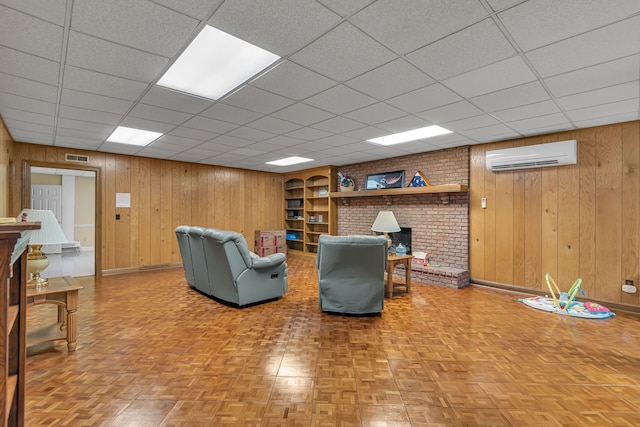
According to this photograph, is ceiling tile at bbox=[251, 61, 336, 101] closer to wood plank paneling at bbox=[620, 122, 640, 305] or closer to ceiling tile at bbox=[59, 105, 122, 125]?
ceiling tile at bbox=[59, 105, 122, 125]

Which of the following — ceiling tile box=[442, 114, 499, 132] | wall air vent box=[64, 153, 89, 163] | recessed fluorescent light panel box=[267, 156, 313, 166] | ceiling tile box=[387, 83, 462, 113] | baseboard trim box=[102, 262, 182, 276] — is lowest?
baseboard trim box=[102, 262, 182, 276]

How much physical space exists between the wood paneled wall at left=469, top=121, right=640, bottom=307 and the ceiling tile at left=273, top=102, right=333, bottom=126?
3.13 metres

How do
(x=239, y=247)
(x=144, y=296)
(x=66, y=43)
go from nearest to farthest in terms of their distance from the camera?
(x=66, y=43) → (x=239, y=247) → (x=144, y=296)

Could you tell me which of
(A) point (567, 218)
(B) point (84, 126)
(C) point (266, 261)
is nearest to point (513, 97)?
(A) point (567, 218)

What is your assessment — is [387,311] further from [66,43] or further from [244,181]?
[244,181]

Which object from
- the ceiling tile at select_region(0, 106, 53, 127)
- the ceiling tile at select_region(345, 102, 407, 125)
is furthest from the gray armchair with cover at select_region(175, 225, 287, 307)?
the ceiling tile at select_region(0, 106, 53, 127)

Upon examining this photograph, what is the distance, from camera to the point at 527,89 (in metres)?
2.91

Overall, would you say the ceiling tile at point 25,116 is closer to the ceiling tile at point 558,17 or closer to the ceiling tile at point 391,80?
the ceiling tile at point 391,80

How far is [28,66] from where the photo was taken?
244 centimetres

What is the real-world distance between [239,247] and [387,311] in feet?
6.69

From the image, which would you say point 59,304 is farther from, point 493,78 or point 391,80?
point 493,78

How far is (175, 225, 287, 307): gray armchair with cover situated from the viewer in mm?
3779

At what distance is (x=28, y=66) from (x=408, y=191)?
539cm

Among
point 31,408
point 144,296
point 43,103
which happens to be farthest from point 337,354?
point 43,103
